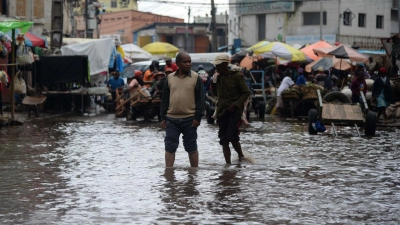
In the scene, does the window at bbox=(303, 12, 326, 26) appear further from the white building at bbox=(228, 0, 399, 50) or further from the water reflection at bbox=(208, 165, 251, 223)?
the water reflection at bbox=(208, 165, 251, 223)

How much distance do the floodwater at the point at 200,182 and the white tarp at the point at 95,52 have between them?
12.5 meters

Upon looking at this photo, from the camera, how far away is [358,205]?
7848 mm

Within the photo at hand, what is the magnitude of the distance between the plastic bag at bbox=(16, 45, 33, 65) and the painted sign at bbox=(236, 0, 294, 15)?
34995 mm

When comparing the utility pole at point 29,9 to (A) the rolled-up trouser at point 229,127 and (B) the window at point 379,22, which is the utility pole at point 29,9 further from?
(B) the window at point 379,22

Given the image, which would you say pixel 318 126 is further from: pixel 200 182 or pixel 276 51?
pixel 276 51

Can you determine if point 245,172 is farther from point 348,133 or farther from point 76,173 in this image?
point 348,133

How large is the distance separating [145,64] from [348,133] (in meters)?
21.6

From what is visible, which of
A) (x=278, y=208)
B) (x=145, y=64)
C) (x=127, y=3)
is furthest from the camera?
(x=127, y=3)

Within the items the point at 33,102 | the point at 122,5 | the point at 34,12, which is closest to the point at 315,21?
the point at 34,12

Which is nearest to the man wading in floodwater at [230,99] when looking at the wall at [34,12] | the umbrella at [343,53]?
the umbrella at [343,53]

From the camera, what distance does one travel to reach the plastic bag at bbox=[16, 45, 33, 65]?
71.1ft

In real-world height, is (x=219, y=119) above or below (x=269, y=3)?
below

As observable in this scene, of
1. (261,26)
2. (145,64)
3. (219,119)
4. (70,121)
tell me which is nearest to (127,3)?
(261,26)

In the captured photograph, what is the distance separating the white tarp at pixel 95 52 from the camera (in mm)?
28891
